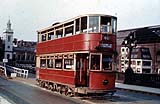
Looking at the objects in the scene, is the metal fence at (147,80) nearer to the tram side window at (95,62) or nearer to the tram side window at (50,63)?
the tram side window at (50,63)

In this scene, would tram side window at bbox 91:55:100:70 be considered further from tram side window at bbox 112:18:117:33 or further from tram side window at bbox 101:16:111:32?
tram side window at bbox 112:18:117:33

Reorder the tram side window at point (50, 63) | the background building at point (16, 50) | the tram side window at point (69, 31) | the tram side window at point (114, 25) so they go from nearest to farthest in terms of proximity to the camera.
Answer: the tram side window at point (114, 25), the tram side window at point (69, 31), the tram side window at point (50, 63), the background building at point (16, 50)

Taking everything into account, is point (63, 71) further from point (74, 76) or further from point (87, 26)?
point (87, 26)

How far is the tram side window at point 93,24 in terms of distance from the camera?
21.3m

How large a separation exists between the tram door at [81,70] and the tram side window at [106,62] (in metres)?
1.56

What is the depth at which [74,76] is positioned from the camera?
22.4m

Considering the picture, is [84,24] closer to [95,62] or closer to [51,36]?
[95,62]

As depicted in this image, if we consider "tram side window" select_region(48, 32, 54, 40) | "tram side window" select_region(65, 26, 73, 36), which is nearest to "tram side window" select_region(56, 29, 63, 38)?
"tram side window" select_region(65, 26, 73, 36)

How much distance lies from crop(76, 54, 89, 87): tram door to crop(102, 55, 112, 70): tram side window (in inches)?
61.6

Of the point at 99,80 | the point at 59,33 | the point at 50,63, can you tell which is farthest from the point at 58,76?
the point at 99,80

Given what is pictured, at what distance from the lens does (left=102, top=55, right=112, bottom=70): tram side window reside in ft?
68.8

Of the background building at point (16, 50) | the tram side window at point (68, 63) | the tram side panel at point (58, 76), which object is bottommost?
the tram side panel at point (58, 76)

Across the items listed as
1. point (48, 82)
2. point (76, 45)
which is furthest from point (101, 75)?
point (48, 82)

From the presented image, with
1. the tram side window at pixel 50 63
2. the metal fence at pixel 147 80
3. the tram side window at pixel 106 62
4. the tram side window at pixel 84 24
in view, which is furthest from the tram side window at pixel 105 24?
the metal fence at pixel 147 80
